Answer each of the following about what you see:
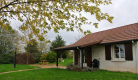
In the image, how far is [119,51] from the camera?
35.1 ft

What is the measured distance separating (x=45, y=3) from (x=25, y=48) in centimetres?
2172

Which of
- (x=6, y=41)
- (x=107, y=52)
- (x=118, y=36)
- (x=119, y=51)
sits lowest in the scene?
(x=107, y=52)

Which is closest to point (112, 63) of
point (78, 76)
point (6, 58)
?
point (78, 76)

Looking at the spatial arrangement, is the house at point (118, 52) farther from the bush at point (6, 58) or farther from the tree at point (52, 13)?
the bush at point (6, 58)

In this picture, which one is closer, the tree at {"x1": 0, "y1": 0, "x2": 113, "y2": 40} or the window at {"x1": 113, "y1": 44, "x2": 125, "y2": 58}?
the tree at {"x1": 0, "y1": 0, "x2": 113, "y2": 40}

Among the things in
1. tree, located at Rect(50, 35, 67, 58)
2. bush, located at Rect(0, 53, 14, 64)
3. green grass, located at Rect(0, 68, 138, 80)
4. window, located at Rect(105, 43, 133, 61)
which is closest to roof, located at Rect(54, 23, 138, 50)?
window, located at Rect(105, 43, 133, 61)

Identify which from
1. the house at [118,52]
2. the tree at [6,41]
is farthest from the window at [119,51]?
the tree at [6,41]

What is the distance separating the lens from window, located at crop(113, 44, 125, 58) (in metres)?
10.5

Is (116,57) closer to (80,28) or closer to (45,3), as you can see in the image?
(80,28)

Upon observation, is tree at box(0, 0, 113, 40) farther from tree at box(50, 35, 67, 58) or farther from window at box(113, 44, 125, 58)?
tree at box(50, 35, 67, 58)

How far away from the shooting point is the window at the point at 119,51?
1050 cm

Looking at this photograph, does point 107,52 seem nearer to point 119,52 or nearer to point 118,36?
point 119,52

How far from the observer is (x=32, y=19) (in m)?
5.20

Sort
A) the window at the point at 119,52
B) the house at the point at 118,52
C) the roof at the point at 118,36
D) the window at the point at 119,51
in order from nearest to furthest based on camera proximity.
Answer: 1. the house at the point at 118,52
2. the window at the point at 119,52
3. the roof at the point at 118,36
4. the window at the point at 119,51
